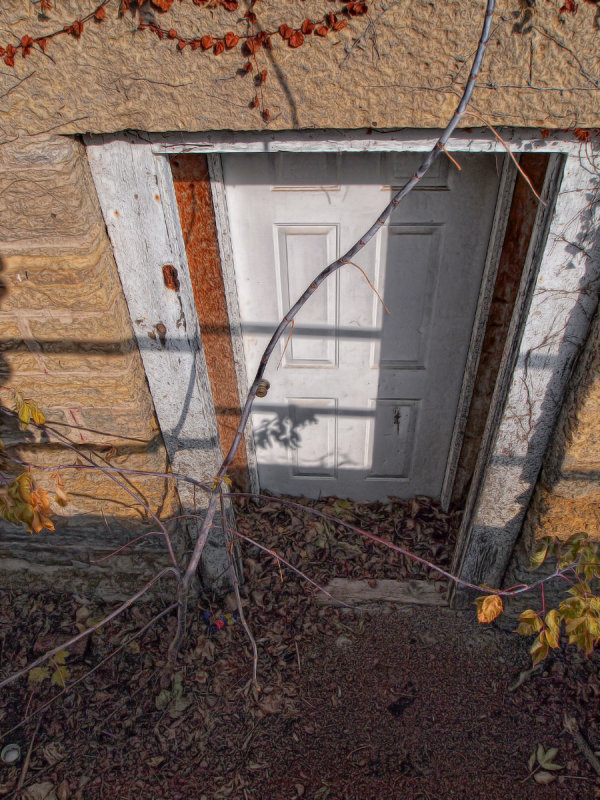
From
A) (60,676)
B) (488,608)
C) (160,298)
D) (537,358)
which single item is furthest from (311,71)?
(60,676)

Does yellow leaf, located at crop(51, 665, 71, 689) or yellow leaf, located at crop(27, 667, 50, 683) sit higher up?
yellow leaf, located at crop(51, 665, 71, 689)

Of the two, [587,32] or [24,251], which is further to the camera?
[24,251]

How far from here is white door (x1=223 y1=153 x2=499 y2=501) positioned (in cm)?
224

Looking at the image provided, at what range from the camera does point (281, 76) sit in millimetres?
1522

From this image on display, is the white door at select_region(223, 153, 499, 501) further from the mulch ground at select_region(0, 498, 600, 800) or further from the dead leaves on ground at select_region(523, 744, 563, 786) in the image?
the dead leaves on ground at select_region(523, 744, 563, 786)

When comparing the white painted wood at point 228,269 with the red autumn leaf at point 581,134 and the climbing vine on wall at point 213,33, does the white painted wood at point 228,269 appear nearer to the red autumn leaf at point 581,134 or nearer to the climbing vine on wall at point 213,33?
the climbing vine on wall at point 213,33

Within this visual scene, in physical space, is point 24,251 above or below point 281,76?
below

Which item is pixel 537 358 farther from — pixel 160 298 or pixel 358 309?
pixel 160 298

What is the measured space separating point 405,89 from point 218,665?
280cm

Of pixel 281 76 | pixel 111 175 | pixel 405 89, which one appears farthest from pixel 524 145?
pixel 111 175

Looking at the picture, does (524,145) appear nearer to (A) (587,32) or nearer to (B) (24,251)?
(A) (587,32)

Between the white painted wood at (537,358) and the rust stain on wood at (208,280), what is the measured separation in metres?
1.35

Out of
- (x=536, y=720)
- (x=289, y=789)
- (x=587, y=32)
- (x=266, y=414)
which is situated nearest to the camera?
(x=587, y=32)

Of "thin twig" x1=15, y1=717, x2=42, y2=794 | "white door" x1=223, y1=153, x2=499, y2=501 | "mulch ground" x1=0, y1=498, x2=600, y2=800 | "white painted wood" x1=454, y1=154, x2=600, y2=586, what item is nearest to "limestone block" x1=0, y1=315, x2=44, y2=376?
"white door" x1=223, y1=153, x2=499, y2=501
